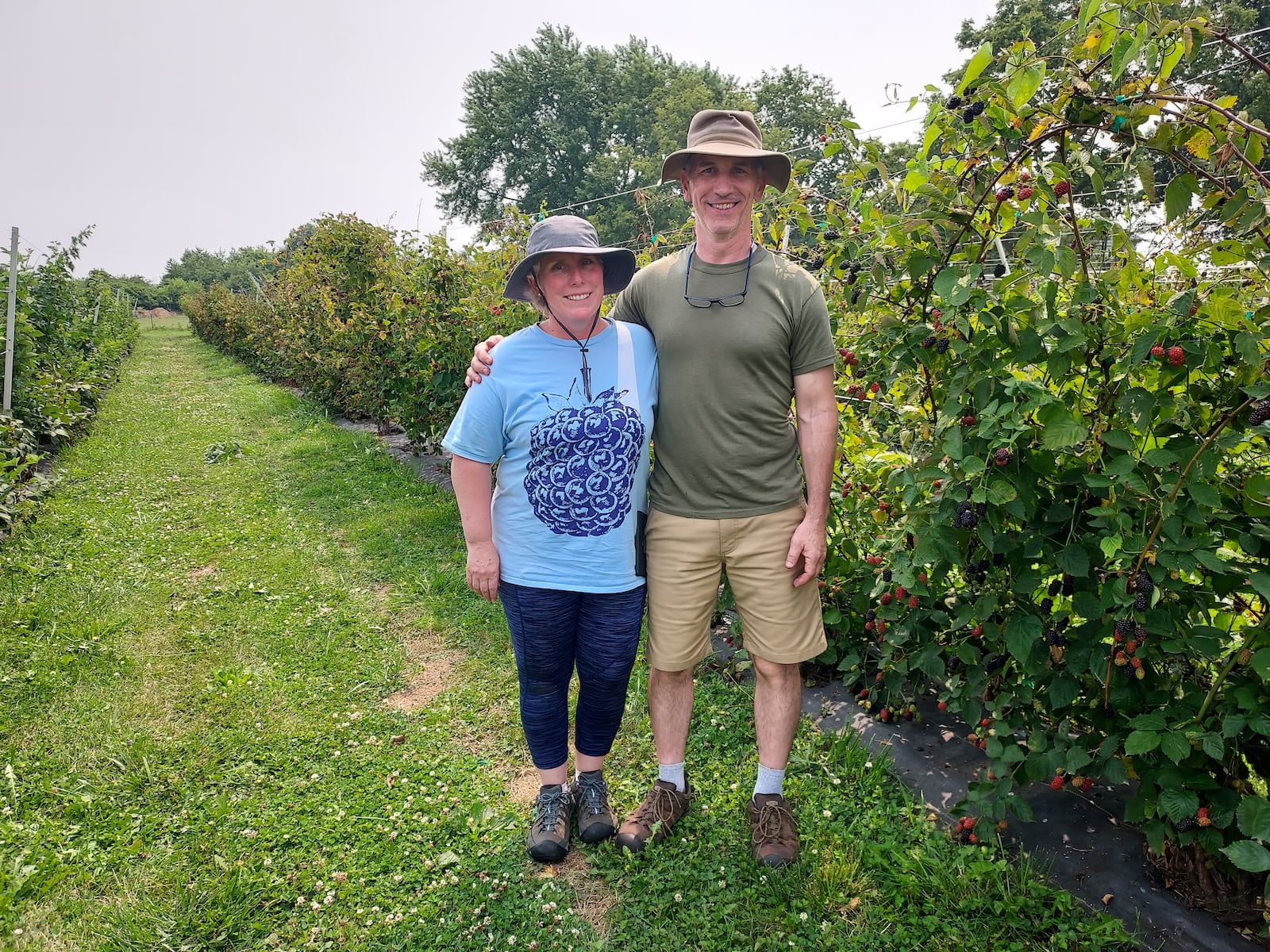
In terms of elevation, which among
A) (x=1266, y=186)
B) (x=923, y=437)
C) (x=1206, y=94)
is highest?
(x=1206, y=94)

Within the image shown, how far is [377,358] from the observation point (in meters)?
8.01

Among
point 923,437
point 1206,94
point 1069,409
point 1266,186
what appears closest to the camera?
point 1266,186

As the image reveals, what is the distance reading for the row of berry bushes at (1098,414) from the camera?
1612 mm

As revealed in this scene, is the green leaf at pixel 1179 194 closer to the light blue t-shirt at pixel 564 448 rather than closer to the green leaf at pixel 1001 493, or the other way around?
the green leaf at pixel 1001 493

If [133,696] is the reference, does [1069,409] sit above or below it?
above

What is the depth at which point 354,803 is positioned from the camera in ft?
8.86

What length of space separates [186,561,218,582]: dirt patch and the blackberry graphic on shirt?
3.68 meters

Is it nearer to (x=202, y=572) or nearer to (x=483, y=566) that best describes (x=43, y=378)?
(x=202, y=572)

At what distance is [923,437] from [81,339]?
12.3 meters

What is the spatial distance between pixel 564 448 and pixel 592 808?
120 centimetres

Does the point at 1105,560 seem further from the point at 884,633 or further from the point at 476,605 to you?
the point at 476,605

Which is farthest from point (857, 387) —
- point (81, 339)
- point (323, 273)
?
point (81, 339)

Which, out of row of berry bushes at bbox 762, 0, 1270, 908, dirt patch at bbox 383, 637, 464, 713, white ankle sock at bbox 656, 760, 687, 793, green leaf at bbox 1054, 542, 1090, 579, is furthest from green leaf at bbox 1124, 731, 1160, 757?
dirt patch at bbox 383, 637, 464, 713

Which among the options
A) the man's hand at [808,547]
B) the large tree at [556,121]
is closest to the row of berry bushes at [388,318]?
the man's hand at [808,547]
